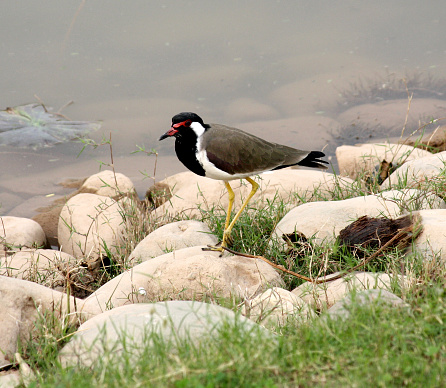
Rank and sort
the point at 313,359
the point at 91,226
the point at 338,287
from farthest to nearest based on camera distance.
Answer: the point at 91,226 < the point at 338,287 < the point at 313,359

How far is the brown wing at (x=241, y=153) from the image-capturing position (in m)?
4.56

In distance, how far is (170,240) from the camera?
5008mm

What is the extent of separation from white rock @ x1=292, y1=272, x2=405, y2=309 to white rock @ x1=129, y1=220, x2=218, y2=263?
3.81ft

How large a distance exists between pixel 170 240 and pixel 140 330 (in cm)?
179

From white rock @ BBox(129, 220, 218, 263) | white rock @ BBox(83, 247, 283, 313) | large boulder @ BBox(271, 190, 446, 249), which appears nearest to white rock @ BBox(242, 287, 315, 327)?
white rock @ BBox(83, 247, 283, 313)

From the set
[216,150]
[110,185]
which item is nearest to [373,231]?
[216,150]

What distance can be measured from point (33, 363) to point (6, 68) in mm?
7334

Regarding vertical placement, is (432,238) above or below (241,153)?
below

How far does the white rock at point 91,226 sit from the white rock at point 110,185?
443 mm

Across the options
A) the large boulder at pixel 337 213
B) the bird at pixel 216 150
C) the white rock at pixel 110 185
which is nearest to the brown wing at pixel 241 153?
the bird at pixel 216 150

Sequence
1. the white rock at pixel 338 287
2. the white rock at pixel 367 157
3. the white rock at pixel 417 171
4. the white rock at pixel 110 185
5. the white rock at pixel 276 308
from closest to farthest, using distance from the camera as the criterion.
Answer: the white rock at pixel 276 308 < the white rock at pixel 338 287 < the white rock at pixel 417 171 < the white rock at pixel 367 157 < the white rock at pixel 110 185

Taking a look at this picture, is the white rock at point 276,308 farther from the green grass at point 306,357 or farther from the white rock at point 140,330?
the white rock at point 140,330

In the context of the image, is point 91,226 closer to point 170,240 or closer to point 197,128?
point 170,240

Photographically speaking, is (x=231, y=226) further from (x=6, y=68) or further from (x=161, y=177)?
(x=6, y=68)
